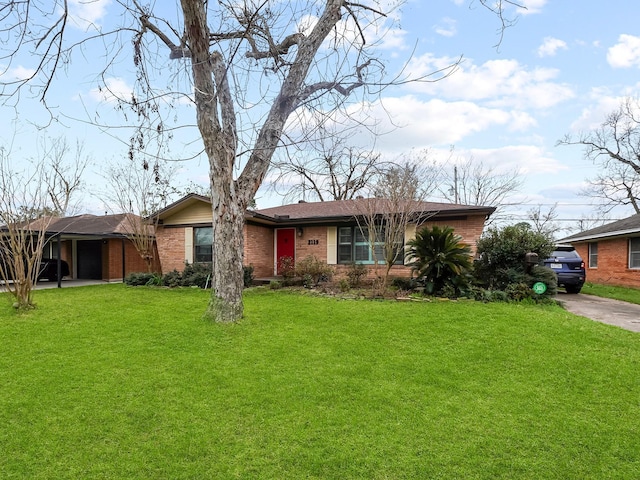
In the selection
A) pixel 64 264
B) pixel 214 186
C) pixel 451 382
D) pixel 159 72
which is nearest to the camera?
pixel 451 382

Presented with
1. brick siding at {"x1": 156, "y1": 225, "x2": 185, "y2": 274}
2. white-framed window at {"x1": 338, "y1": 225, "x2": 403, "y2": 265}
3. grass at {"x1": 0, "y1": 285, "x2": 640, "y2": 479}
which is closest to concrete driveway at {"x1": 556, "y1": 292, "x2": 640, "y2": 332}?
grass at {"x1": 0, "y1": 285, "x2": 640, "y2": 479}

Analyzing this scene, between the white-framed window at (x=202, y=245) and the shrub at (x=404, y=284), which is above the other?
the white-framed window at (x=202, y=245)

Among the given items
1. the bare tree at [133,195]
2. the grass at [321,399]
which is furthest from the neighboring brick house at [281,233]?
the grass at [321,399]

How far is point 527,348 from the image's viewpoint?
534cm

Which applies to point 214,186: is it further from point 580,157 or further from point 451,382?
point 580,157

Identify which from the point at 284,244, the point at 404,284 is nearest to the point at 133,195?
the point at 284,244

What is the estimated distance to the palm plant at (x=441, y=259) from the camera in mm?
9016

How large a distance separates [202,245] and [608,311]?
41.5 ft

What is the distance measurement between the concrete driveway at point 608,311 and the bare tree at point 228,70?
6.17m

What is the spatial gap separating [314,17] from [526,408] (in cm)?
608

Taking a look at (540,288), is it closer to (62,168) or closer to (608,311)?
(608,311)

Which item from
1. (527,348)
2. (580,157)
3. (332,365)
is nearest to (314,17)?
(332,365)

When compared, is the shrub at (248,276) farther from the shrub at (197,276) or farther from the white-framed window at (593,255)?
the white-framed window at (593,255)

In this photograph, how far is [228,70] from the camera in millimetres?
4023
